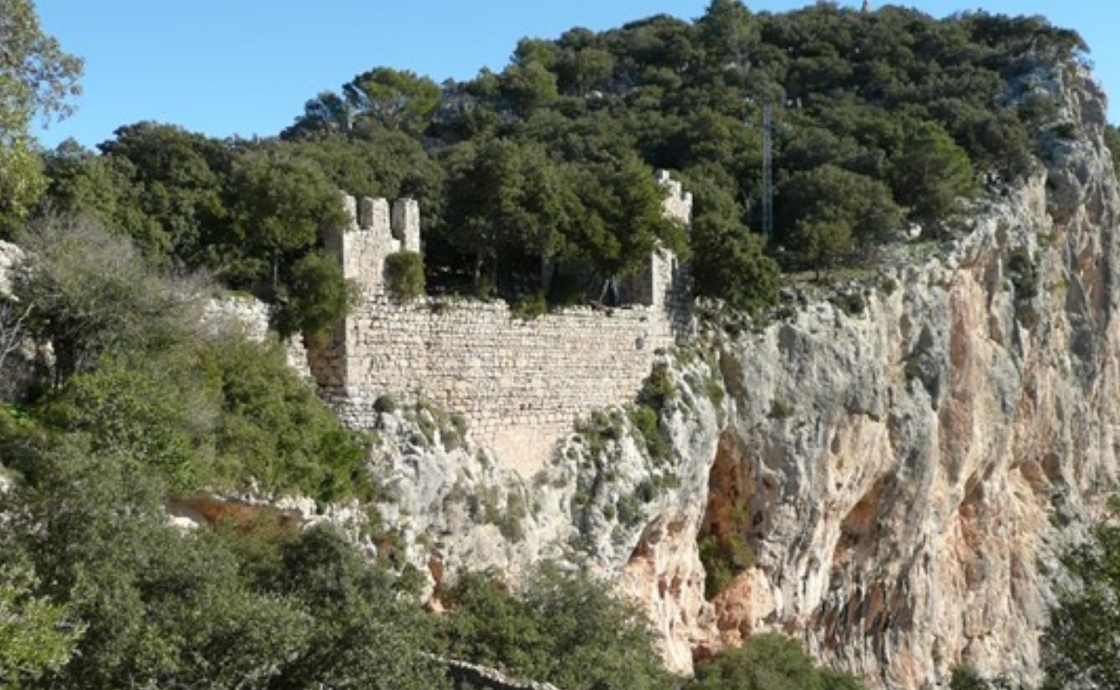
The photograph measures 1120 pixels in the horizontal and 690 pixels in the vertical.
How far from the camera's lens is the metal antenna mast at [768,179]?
42.4 m

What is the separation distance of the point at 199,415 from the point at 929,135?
33.1m

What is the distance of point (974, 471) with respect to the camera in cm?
4319

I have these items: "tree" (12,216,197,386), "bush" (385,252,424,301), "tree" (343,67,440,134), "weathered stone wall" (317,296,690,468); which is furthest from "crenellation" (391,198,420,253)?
"tree" (343,67,440,134)

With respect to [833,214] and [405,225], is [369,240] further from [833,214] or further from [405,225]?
[833,214]

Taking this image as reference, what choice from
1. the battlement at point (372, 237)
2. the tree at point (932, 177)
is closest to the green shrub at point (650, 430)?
the battlement at point (372, 237)

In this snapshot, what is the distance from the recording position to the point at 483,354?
86.9 ft

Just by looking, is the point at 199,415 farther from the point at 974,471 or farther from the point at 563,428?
the point at 974,471

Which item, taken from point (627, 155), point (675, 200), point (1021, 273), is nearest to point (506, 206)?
point (675, 200)

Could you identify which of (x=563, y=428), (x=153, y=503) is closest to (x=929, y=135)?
(x=563, y=428)

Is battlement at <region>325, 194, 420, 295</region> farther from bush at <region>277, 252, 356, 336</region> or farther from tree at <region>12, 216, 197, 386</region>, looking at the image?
tree at <region>12, 216, 197, 386</region>

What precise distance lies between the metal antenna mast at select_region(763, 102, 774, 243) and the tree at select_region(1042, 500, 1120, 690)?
70.4 feet

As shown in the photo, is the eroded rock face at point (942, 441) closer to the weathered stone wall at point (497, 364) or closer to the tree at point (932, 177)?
the tree at point (932, 177)

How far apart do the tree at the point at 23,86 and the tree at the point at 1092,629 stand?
51.1 feet

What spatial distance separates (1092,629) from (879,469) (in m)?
17.8
